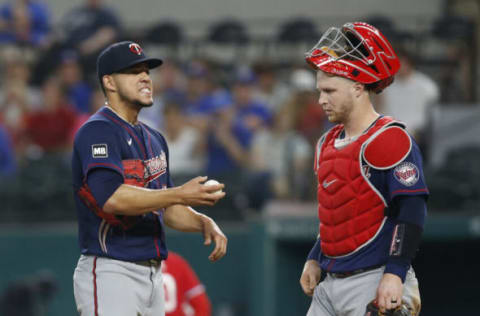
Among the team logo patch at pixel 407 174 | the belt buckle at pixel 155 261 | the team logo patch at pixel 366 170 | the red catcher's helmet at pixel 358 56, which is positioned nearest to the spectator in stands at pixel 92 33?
the belt buckle at pixel 155 261

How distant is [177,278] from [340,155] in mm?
2082

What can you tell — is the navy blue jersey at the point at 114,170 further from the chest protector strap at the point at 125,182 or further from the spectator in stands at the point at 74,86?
the spectator in stands at the point at 74,86

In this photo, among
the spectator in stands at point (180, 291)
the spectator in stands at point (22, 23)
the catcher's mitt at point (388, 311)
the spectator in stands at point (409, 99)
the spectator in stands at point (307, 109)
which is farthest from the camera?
the spectator in stands at point (22, 23)

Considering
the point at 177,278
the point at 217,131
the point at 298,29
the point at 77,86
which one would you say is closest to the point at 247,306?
the point at 217,131

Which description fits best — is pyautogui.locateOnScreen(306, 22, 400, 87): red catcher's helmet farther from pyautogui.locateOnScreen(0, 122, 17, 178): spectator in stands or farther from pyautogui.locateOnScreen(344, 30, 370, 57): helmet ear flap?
pyautogui.locateOnScreen(0, 122, 17, 178): spectator in stands

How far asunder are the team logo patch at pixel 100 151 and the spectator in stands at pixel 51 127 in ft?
18.0

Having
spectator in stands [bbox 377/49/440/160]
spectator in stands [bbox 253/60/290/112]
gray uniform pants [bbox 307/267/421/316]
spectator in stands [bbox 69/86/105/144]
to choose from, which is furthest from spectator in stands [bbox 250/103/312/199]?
gray uniform pants [bbox 307/267/421/316]

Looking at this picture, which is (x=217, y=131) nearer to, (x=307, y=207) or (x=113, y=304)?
(x=307, y=207)

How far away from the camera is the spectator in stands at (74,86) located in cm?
1014

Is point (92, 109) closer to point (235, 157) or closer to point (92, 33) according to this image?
point (235, 157)

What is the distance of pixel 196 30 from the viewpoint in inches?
569

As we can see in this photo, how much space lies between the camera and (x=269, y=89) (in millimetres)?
10719

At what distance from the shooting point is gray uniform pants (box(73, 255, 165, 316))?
155 inches

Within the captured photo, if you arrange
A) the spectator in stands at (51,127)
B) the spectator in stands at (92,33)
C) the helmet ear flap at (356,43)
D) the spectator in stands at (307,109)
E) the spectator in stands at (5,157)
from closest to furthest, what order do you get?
1. the helmet ear flap at (356,43)
2. the spectator in stands at (307,109)
3. the spectator in stands at (5,157)
4. the spectator in stands at (51,127)
5. the spectator in stands at (92,33)
